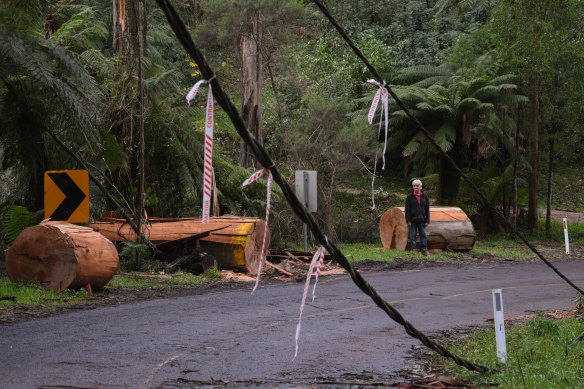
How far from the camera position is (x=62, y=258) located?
11961 millimetres

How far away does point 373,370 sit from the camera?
7.11 m

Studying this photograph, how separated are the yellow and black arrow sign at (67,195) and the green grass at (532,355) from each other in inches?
277

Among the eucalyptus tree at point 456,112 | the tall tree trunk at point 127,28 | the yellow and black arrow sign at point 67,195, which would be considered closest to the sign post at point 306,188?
the tall tree trunk at point 127,28

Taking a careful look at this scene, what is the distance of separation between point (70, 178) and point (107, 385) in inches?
286

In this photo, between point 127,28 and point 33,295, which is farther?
point 127,28

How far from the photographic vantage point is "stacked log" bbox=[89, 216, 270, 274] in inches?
612

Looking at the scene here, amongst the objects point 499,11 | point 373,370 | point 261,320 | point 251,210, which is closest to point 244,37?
point 251,210

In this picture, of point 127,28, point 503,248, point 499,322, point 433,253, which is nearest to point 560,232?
point 503,248

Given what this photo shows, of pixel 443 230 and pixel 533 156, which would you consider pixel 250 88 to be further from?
pixel 533 156

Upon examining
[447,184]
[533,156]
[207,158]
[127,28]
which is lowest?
[447,184]

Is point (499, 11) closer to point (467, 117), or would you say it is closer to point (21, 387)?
point (467, 117)

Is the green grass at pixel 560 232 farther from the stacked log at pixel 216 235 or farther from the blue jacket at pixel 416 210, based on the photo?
the stacked log at pixel 216 235

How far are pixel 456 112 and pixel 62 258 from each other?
17.8m

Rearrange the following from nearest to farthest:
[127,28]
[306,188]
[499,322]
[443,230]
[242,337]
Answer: [499,322], [242,337], [127,28], [306,188], [443,230]
